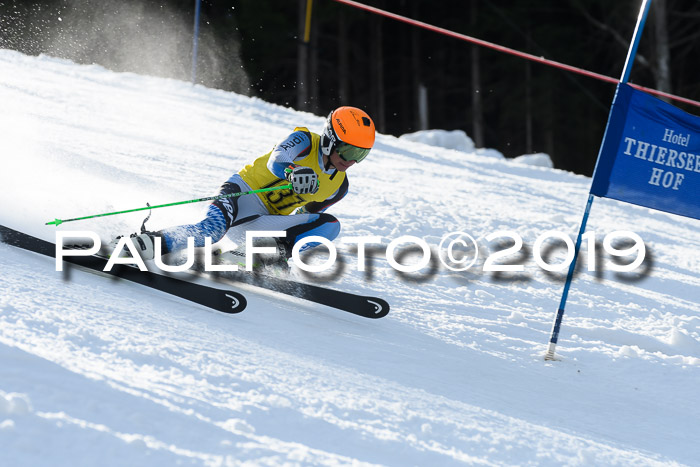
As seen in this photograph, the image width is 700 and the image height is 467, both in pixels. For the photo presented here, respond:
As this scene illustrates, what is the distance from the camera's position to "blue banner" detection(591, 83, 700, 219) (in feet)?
12.9

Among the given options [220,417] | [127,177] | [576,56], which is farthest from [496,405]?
[576,56]

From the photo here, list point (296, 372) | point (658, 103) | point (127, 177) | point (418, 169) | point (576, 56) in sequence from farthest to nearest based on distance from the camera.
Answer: point (576, 56)
point (418, 169)
point (127, 177)
point (658, 103)
point (296, 372)

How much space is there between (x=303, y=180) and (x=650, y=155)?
1717 millimetres

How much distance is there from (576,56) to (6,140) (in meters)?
19.8

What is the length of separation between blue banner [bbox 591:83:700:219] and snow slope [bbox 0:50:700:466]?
85 cm

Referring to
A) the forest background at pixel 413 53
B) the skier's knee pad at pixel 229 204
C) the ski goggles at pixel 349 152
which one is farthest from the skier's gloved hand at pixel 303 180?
the forest background at pixel 413 53

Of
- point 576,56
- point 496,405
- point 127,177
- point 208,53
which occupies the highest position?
point 576,56

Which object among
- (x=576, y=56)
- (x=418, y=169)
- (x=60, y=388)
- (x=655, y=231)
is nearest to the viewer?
(x=60, y=388)

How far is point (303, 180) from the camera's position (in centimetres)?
398

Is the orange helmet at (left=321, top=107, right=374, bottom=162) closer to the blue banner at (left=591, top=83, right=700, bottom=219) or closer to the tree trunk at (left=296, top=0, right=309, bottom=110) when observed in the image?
the blue banner at (left=591, top=83, right=700, bottom=219)

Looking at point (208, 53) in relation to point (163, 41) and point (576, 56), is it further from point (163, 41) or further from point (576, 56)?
point (576, 56)

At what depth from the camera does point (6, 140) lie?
6617 millimetres

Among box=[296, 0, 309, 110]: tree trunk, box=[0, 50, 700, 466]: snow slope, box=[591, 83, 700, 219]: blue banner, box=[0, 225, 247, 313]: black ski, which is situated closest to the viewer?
box=[0, 50, 700, 466]: snow slope

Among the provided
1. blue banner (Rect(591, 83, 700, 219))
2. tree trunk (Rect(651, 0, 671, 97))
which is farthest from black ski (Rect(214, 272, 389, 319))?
tree trunk (Rect(651, 0, 671, 97))
